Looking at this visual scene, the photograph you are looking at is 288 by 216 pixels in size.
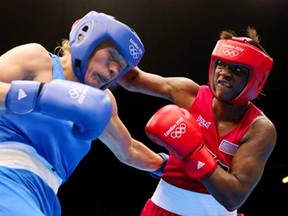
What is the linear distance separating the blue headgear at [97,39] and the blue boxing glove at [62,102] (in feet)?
0.88

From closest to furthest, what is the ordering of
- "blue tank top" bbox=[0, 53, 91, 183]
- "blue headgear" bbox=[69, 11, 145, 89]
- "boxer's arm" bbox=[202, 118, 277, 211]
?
1. "blue tank top" bbox=[0, 53, 91, 183]
2. "blue headgear" bbox=[69, 11, 145, 89]
3. "boxer's arm" bbox=[202, 118, 277, 211]

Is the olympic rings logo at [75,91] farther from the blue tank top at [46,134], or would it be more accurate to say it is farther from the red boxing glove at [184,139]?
the red boxing glove at [184,139]

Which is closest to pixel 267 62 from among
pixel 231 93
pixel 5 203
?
pixel 231 93

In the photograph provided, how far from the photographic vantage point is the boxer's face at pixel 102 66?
74.1 inches

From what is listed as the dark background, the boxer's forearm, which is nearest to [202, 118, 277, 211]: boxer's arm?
the boxer's forearm

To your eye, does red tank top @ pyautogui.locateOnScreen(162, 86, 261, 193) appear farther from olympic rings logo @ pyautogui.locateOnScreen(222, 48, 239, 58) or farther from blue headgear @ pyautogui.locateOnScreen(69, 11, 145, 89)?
blue headgear @ pyautogui.locateOnScreen(69, 11, 145, 89)

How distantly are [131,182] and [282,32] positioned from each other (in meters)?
4.05

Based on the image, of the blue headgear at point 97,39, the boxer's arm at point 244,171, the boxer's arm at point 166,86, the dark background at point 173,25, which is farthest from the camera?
the dark background at point 173,25

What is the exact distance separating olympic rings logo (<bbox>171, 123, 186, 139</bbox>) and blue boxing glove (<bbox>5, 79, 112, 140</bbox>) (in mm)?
612

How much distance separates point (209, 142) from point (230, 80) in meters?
0.34

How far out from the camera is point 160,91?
2.61m

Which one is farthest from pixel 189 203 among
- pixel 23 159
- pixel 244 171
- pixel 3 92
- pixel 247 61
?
pixel 3 92

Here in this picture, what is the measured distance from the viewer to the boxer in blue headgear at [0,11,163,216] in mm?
1576

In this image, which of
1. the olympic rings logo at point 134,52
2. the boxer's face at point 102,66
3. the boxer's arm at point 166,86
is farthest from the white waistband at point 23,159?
the boxer's arm at point 166,86
